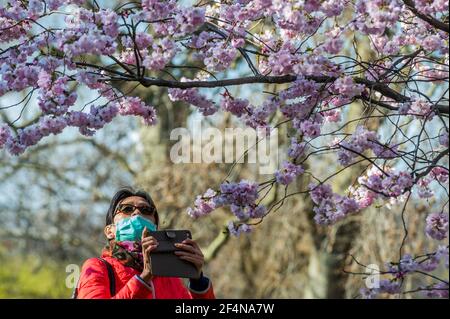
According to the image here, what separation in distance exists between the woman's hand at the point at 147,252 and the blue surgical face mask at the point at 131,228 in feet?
0.89

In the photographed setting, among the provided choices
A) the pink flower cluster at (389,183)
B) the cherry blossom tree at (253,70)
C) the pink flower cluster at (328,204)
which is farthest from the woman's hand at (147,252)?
the pink flower cluster at (328,204)

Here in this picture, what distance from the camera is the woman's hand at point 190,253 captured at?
3213mm

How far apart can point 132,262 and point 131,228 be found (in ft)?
0.56

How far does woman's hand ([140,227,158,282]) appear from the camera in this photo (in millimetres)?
3137

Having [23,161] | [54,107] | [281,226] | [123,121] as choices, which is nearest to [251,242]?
[281,226]

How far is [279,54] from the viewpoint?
3896 mm

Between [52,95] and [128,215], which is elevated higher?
[52,95]

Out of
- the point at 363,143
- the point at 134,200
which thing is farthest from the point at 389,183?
the point at 134,200

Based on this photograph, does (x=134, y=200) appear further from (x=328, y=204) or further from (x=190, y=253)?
(x=328, y=204)

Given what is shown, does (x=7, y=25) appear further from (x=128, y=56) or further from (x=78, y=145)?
(x=78, y=145)

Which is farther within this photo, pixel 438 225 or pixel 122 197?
pixel 438 225

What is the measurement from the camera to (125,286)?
10.2 feet

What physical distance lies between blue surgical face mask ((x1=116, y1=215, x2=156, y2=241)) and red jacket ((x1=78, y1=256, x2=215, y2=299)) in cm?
12

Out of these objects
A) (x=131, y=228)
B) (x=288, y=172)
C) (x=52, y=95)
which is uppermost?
(x=52, y=95)
